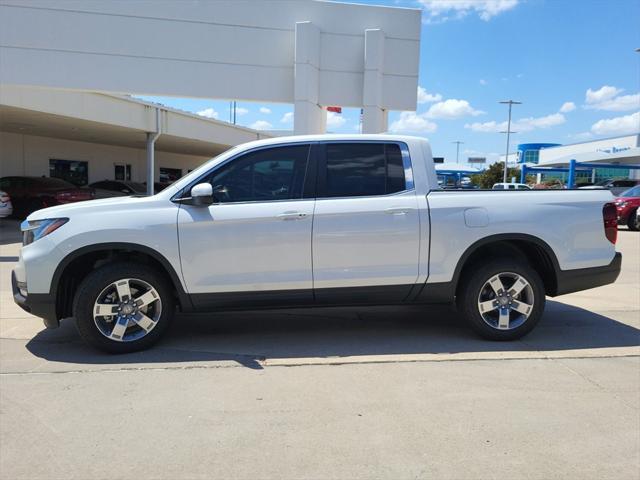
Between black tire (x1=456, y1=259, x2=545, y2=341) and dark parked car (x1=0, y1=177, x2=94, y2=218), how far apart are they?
46.9ft

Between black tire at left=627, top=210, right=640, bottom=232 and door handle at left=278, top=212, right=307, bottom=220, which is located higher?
door handle at left=278, top=212, right=307, bottom=220

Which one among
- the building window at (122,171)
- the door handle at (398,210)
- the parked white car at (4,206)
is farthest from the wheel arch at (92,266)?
the building window at (122,171)

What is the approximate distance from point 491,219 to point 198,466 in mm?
3319

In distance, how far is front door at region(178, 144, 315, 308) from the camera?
460 centimetres

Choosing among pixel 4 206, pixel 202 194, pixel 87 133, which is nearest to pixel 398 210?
pixel 202 194

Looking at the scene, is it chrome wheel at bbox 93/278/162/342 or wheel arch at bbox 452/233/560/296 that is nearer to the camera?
chrome wheel at bbox 93/278/162/342

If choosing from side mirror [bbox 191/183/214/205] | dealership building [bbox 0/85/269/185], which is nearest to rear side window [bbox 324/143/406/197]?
side mirror [bbox 191/183/214/205]

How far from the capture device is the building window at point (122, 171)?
92.6ft

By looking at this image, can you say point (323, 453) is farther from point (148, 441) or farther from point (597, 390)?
point (597, 390)

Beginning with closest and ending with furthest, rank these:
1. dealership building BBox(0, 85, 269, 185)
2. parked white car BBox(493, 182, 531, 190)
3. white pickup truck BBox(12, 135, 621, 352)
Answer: white pickup truck BBox(12, 135, 621, 352) → parked white car BBox(493, 182, 531, 190) → dealership building BBox(0, 85, 269, 185)

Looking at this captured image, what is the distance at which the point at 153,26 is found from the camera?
10781 millimetres

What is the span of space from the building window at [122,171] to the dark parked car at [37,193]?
10.6 meters

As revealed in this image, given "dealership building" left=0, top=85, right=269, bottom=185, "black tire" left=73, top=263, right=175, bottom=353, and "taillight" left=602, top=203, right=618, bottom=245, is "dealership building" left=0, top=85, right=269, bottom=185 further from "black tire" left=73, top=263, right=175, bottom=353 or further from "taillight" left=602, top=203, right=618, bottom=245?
"taillight" left=602, top=203, right=618, bottom=245

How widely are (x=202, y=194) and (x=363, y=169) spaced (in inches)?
59.2
